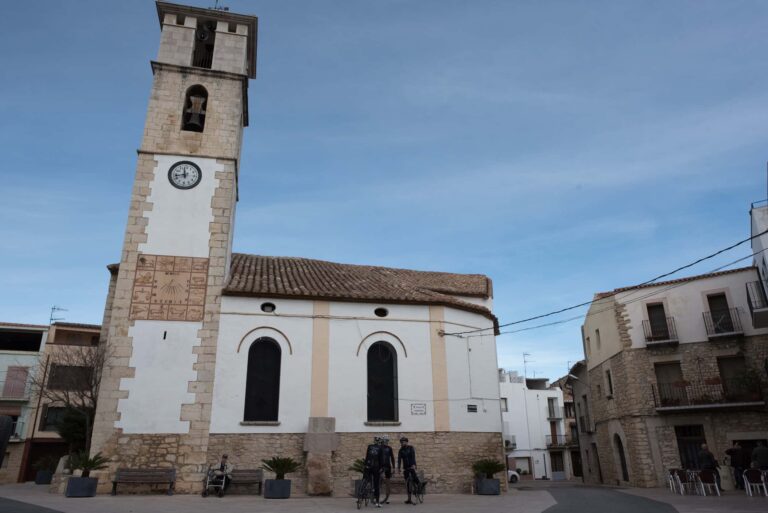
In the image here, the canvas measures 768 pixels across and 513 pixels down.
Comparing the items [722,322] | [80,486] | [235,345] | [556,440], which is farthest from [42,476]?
[556,440]

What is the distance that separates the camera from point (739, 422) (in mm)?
19469

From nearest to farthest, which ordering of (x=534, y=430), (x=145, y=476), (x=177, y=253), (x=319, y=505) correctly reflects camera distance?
(x=319, y=505)
(x=145, y=476)
(x=177, y=253)
(x=534, y=430)

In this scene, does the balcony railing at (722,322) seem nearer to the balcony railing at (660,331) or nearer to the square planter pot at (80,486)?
the balcony railing at (660,331)

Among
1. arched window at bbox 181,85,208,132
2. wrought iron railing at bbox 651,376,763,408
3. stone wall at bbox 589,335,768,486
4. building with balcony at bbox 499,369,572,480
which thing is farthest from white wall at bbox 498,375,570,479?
arched window at bbox 181,85,208,132

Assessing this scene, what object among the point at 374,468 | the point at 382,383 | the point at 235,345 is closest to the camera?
the point at 374,468

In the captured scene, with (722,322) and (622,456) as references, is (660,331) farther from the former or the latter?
(622,456)

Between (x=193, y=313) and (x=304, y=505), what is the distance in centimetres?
735

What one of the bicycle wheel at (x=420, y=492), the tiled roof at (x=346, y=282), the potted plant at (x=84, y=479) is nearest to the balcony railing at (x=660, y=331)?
the tiled roof at (x=346, y=282)

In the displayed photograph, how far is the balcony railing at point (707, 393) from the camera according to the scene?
63.1 ft

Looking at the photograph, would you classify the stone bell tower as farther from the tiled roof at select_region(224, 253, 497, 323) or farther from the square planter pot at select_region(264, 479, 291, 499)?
the square planter pot at select_region(264, 479, 291, 499)

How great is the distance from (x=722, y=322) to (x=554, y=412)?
3175 centimetres

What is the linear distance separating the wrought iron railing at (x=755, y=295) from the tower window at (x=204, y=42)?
23.2 m

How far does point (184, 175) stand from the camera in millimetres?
18172

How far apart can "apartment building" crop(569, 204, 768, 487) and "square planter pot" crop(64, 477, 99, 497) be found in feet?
59.3
